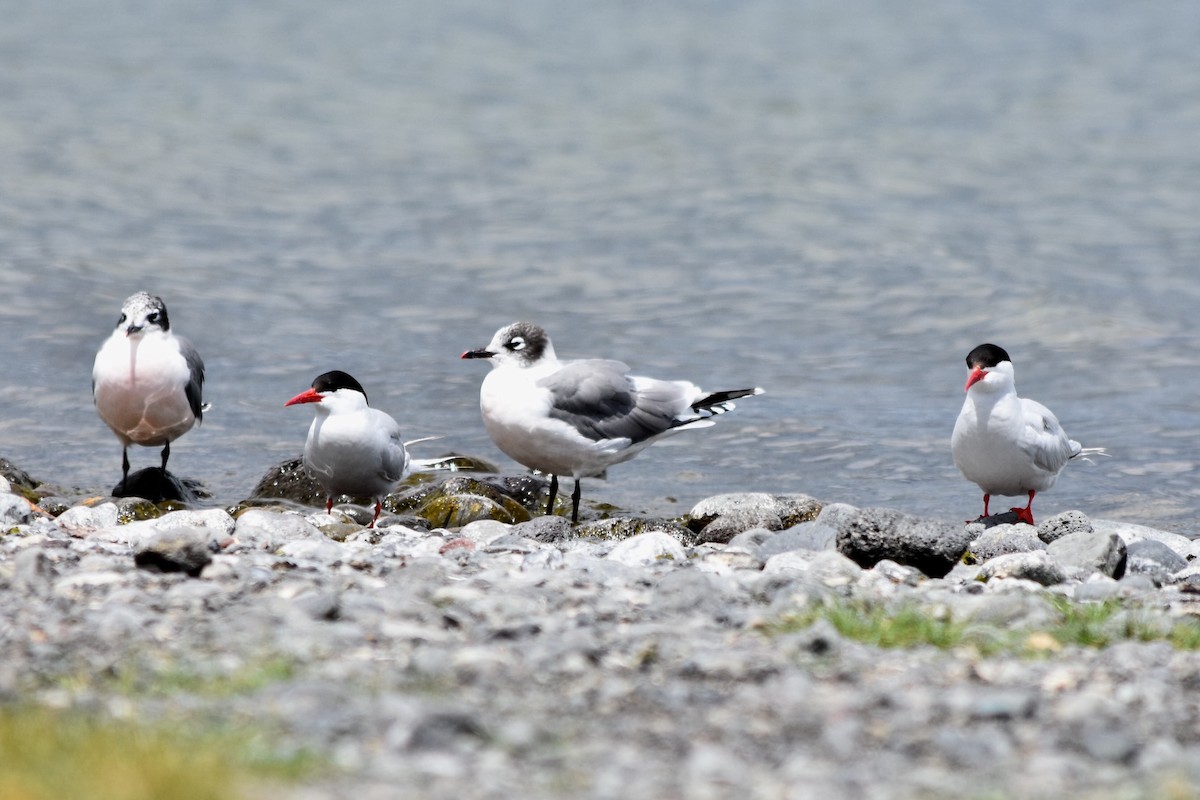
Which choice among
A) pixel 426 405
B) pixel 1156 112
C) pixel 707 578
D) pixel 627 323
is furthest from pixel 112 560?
pixel 1156 112

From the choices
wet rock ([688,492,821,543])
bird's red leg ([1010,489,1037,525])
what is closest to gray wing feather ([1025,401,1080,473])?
bird's red leg ([1010,489,1037,525])

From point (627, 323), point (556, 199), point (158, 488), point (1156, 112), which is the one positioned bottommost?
point (158, 488)

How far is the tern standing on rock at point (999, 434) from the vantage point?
25.5 ft

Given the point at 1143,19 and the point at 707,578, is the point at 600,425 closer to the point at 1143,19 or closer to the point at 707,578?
the point at 707,578

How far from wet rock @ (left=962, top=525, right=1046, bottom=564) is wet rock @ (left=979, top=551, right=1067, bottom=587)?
0.48m

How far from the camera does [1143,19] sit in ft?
85.9

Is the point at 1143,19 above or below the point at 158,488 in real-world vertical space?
above

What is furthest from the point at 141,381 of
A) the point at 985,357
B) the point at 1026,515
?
the point at 1026,515

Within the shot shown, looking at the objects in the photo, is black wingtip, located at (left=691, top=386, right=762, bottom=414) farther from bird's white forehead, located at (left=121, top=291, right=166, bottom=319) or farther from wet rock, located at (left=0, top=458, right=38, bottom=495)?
wet rock, located at (left=0, top=458, right=38, bottom=495)

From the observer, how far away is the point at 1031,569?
5887 millimetres

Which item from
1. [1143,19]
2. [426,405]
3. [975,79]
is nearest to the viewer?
[426,405]

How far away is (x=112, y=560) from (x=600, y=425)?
11.3ft

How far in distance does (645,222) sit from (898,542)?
405 inches

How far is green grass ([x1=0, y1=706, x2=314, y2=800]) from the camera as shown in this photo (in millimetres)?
2744
